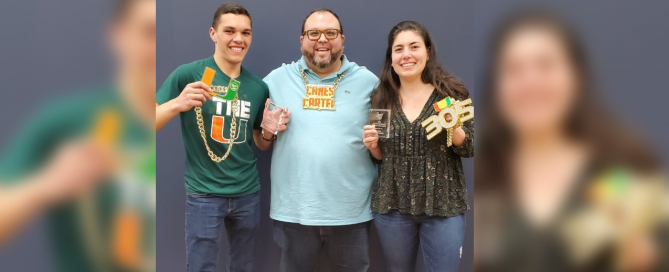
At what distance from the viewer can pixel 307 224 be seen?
263 cm

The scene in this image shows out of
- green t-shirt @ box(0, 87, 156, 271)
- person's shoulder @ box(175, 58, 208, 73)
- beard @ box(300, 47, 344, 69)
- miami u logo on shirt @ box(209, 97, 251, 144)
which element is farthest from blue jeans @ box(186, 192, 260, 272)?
green t-shirt @ box(0, 87, 156, 271)

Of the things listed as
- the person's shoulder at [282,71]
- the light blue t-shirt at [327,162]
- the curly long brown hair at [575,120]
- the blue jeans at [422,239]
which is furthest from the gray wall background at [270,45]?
the curly long brown hair at [575,120]

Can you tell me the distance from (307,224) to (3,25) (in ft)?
7.44

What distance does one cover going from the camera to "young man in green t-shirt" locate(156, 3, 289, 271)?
8.74 feet

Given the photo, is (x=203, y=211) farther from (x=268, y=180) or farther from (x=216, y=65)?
(x=216, y=65)

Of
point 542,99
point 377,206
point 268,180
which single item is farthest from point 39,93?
point 268,180

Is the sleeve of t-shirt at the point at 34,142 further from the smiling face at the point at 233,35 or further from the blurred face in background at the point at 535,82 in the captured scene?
the smiling face at the point at 233,35

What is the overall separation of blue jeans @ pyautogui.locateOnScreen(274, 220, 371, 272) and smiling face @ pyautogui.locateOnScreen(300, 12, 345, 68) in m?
0.92

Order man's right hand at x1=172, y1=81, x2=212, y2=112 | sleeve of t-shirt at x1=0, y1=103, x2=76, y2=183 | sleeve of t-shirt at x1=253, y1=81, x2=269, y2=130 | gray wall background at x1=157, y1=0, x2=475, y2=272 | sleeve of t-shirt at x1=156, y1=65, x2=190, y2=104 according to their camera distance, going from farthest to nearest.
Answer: gray wall background at x1=157, y1=0, x2=475, y2=272
sleeve of t-shirt at x1=253, y1=81, x2=269, y2=130
sleeve of t-shirt at x1=156, y1=65, x2=190, y2=104
man's right hand at x1=172, y1=81, x2=212, y2=112
sleeve of t-shirt at x1=0, y1=103, x2=76, y2=183

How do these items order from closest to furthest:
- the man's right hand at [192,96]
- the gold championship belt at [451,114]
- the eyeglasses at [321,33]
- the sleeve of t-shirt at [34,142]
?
the sleeve of t-shirt at [34,142] < the gold championship belt at [451,114] < the man's right hand at [192,96] < the eyeglasses at [321,33]

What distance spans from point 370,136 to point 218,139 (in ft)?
2.78

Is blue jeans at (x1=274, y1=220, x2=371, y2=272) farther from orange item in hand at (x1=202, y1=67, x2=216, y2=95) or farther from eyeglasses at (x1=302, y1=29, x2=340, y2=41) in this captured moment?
eyeglasses at (x1=302, y1=29, x2=340, y2=41)

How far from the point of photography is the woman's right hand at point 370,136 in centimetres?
245

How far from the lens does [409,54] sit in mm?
2473
